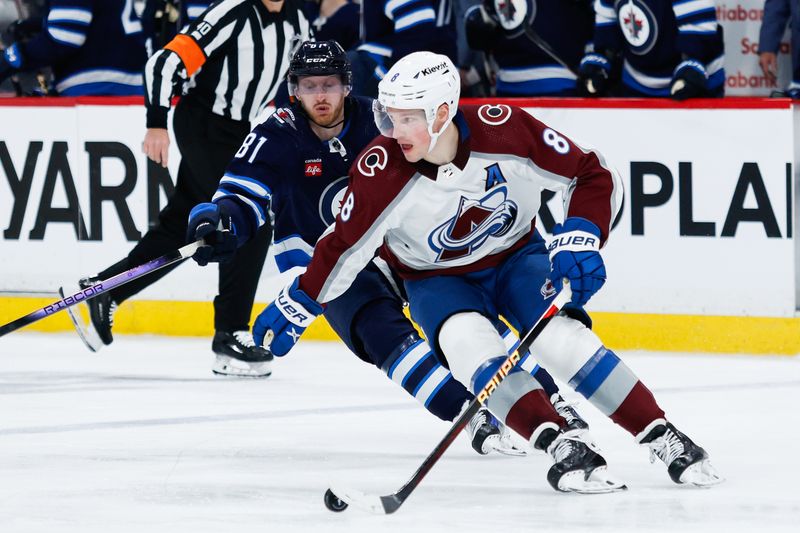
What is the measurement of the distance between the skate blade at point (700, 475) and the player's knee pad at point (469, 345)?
0.45 m

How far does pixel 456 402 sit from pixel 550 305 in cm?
34

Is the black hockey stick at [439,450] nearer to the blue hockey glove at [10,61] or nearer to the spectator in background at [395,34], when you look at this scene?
the spectator in background at [395,34]

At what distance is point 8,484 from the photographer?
146 inches

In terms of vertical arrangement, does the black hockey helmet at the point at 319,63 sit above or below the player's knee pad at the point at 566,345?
above

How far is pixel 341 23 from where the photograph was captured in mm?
6527

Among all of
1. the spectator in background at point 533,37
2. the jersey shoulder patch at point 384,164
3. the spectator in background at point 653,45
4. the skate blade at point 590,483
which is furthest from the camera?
the spectator in background at point 533,37

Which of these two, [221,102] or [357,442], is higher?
→ [221,102]

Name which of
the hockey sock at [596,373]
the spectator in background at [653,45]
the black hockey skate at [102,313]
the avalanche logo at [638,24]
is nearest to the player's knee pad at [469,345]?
the hockey sock at [596,373]

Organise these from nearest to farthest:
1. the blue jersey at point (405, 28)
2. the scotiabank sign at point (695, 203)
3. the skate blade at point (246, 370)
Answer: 1. the skate blade at point (246, 370)
2. the scotiabank sign at point (695, 203)
3. the blue jersey at point (405, 28)

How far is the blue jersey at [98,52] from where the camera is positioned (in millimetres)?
6527

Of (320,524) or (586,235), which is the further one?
(586,235)

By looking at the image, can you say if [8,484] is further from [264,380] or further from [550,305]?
[264,380]

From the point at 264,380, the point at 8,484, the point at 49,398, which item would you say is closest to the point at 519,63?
the point at 264,380

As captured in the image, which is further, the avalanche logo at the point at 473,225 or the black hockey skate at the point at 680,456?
the avalanche logo at the point at 473,225
